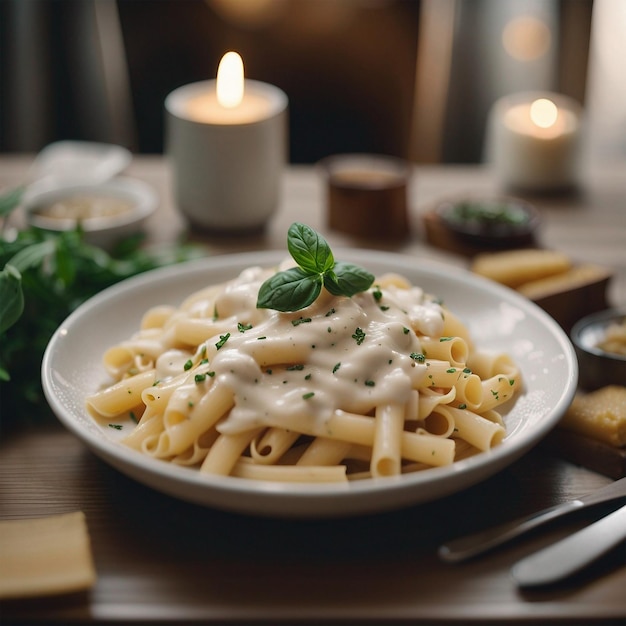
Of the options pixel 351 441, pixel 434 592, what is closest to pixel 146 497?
pixel 351 441

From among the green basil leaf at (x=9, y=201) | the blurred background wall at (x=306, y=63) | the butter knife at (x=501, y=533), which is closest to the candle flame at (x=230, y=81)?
the green basil leaf at (x=9, y=201)

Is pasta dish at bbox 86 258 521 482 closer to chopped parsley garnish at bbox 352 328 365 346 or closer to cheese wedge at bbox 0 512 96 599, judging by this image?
chopped parsley garnish at bbox 352 328 365 346

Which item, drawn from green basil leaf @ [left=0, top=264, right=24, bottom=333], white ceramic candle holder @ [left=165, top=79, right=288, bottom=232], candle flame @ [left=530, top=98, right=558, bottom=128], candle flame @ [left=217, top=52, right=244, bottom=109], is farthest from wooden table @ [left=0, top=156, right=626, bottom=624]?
candle flame @ [left=530, top=98, right=558, bottom=128]

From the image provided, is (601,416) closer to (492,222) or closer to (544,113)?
(492,222)

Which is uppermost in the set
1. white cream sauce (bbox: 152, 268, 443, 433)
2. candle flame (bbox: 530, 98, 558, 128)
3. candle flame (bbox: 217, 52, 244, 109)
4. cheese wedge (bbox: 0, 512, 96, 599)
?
candle flame (bbox: 217, 52, 244, 109)

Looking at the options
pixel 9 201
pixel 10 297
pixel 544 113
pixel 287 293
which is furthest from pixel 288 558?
pixel 544 113

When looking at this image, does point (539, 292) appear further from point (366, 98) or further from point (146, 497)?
point (366, 98)

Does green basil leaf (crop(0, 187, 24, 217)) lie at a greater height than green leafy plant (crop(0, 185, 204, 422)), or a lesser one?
greater
